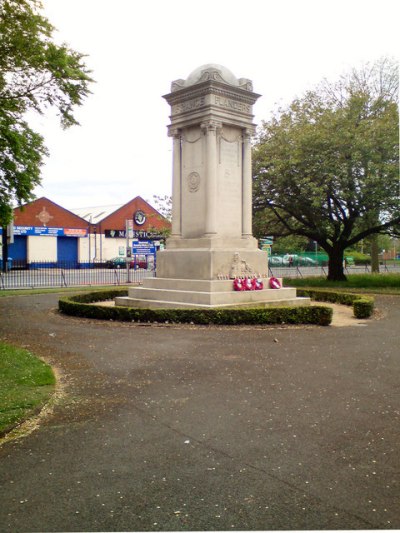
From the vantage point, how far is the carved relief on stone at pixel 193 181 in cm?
1700

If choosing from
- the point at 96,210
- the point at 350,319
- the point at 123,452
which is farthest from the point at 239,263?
the point at 96,210

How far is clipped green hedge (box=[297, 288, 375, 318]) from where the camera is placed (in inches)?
591

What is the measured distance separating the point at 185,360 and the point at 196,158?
9.77m

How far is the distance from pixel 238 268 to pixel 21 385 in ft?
33.0

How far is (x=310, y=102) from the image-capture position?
103ft

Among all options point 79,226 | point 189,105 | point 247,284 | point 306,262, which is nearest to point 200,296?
point 247,284

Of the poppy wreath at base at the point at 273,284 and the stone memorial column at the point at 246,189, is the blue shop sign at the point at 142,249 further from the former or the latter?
the poppy wreath at base at the point at 273,284

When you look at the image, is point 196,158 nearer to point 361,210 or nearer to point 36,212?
point 361,210

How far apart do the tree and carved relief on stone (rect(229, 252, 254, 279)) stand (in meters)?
10.7

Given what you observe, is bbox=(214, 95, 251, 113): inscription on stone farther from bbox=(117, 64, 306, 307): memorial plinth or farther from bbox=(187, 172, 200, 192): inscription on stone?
bbox=(187, 172, 200, 192): inscription on stone

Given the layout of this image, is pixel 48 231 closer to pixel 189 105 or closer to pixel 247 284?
pixel 189 105

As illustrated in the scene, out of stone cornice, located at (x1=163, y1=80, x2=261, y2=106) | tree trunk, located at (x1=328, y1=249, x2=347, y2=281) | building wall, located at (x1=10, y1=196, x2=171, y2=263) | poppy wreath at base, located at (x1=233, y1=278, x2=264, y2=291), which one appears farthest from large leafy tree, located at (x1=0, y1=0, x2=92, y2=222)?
building wall, located at (x1=10, y1=196, x2=171, y2=263)

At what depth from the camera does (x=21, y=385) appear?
720 cm

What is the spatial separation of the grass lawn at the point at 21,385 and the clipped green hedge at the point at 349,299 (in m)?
9.93
